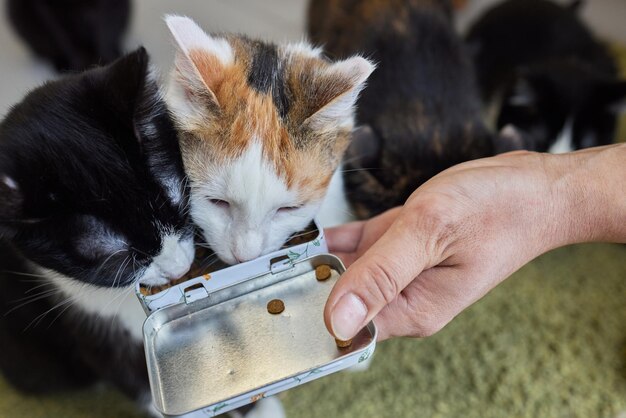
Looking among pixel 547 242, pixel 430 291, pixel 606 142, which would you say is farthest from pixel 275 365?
pixel 606 142

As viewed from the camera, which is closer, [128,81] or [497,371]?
[128,81]

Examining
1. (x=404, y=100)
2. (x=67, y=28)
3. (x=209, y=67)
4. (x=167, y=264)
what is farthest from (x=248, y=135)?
(x=67, y=28)

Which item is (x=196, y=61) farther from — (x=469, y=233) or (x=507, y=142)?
(x=507, y=142)

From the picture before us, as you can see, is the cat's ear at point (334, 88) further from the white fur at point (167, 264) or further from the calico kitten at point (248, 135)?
the white fur at point (167, 264)

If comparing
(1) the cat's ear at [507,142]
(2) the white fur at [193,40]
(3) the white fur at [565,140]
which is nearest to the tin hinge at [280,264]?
(2) the white fur at [193,40]

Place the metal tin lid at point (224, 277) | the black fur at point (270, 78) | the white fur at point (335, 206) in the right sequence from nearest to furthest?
the metal tin lid at point (224, 277) < the black fur at point (270, 78) < the white fur at point (335, 206)

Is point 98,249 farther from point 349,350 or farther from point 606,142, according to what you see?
point 606,142

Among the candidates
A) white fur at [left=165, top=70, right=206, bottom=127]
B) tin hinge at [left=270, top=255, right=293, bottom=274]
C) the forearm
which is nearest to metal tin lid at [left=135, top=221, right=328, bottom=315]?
tin hinge at [left=270, top=255, right=293, bottom=274]

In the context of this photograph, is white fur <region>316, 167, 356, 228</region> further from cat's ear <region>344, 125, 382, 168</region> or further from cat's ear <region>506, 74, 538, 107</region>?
cat's ear <region>506, 74, 538, 107</region>
